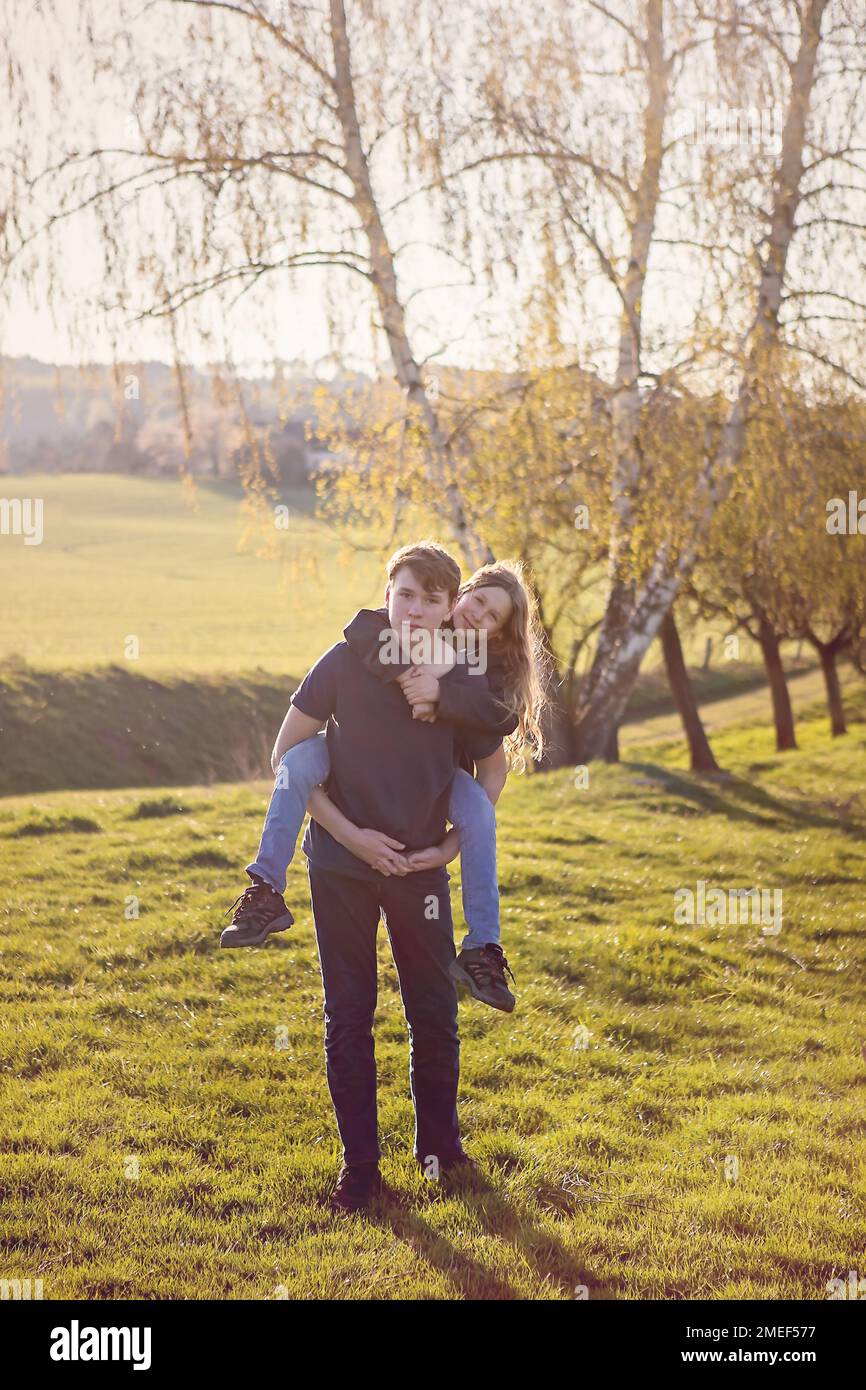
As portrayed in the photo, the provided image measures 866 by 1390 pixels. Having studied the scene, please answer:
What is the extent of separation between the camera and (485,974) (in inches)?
149

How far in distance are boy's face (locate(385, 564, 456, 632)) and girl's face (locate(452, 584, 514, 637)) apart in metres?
0.27

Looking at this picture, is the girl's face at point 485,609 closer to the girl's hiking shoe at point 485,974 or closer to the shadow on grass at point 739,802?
the girl's hiking shoe at point 485,974

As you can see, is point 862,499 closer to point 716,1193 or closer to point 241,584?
point 716,1193

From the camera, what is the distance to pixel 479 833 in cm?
388

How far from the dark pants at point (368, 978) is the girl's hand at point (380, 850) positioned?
13 cm

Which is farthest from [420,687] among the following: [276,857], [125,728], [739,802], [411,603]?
[125,728]

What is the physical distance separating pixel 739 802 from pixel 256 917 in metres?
11.0

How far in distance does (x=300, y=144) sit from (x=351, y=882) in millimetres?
8539

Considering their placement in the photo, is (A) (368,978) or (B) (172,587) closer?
(A) (368,978)

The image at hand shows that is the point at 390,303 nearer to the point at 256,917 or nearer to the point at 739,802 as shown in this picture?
the point at 739,802

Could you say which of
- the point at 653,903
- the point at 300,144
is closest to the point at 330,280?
the point at 300,144

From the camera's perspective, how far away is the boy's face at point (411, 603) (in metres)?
3.88

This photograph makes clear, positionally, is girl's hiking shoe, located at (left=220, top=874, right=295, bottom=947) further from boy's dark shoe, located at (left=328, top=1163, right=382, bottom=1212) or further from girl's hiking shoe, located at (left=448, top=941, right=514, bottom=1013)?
boy's dark shoe, located at (left=328, top=1163, right=382, bottom=1212)

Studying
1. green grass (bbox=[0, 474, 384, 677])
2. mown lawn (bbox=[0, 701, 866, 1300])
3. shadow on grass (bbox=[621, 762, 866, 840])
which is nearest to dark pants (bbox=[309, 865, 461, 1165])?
mown lawn (bbox=[0, 701, 866, 1300])
